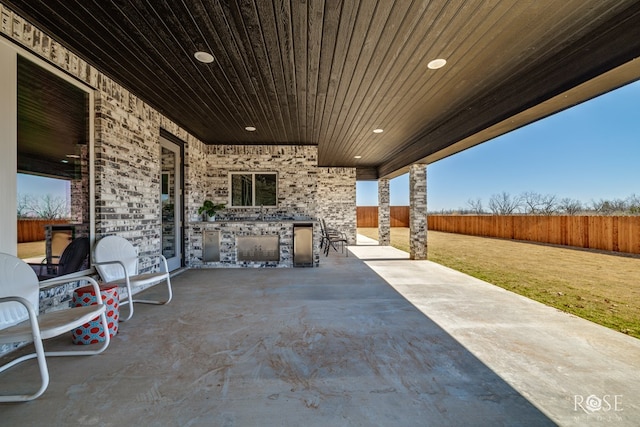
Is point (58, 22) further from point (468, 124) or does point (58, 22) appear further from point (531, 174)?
point (531, 174)

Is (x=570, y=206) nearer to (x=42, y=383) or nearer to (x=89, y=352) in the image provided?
(x=89, y=352)

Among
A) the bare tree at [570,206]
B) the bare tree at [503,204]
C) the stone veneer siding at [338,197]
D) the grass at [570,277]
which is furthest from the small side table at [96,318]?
the bare tree at [503,204]

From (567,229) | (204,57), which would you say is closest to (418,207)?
(204,57)

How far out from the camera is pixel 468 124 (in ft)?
14.0

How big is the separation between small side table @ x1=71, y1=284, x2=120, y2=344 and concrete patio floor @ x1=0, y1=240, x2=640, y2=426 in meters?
0.22

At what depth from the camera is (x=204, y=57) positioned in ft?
9.43

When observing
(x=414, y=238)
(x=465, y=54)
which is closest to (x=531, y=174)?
(x=414, y=238)

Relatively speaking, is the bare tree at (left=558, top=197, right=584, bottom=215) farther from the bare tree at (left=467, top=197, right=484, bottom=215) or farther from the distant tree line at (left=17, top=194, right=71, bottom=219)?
the distant tree line at (left=17, top=194, right=71, bottom=219)

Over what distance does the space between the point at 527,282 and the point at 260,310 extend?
4528mm

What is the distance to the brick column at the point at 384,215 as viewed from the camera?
385 inches

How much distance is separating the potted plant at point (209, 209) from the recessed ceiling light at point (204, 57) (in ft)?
12.1

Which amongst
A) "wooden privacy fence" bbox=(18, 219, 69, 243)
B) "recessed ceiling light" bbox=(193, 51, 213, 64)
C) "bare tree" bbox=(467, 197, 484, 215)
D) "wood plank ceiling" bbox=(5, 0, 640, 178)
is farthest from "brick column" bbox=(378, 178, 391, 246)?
"bare tree" bbox=(467, 197, 484, 215)

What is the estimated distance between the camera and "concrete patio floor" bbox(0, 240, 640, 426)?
157 centimetres

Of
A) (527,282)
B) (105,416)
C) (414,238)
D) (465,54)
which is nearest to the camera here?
(105,416)
